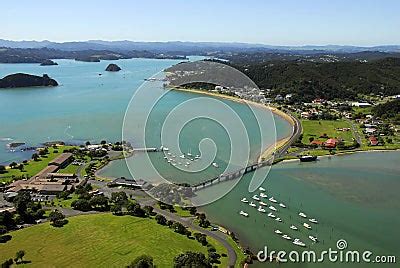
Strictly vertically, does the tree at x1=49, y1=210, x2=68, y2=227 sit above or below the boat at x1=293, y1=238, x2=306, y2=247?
above

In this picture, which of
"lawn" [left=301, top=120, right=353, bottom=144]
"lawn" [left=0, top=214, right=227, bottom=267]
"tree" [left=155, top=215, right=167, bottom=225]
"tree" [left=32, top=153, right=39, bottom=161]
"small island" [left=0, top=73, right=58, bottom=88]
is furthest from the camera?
"small island" [left=0, top=73, right=58, bottom=88]

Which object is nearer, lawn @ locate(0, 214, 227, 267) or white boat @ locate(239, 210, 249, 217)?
lawn @ locate(0, 214, 227, 267)

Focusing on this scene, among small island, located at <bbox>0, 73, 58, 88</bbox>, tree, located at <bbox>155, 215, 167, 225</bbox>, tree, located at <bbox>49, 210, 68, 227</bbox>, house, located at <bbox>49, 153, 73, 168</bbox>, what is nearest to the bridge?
tree, located at <bbox>155, 215, 167, 225</bbox>

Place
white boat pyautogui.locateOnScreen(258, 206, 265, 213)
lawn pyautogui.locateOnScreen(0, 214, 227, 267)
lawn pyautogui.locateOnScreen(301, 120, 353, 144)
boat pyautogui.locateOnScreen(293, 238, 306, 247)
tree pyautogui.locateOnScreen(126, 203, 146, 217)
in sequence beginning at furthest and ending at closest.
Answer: lawn pyautogui.locateOnScreen(301, 120, 353, 144) → white boat pyautogui.locateOnScreen(258, 206, 265, 213) → tree pyautogui.locateOnScreen(126, 203, 146, 217) → boat pyautogui.locateOnScreen(293, 238, 306, 247) → lawn pyautogui.locateOnScreen(0, 214, 227, 267)

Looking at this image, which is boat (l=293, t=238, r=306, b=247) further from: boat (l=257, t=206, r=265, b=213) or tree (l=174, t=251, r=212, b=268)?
tree (l=174, t=251, r=212, b=268)

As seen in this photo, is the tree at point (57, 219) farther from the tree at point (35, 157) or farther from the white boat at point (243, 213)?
the tree at point (35, 157)

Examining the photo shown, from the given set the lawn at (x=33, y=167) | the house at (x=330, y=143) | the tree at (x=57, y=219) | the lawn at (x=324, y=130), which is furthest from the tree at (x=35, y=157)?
the house at (x=330, y=143)
